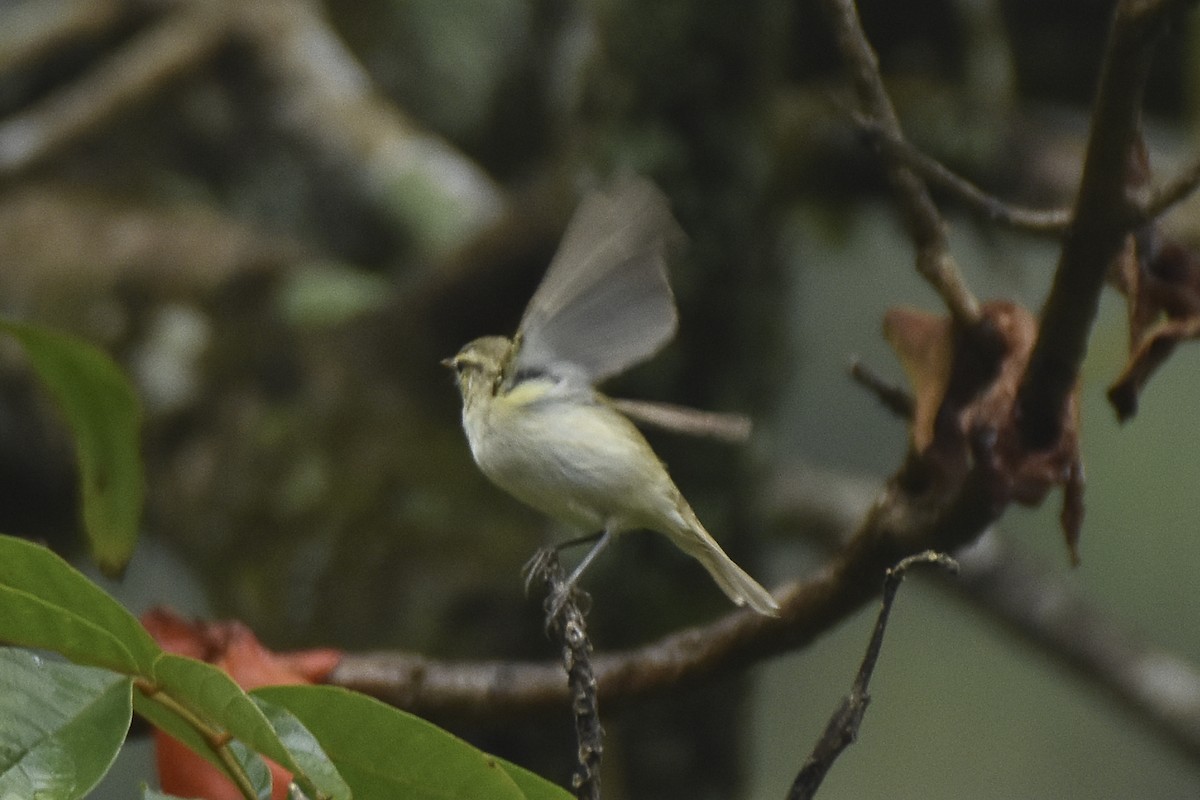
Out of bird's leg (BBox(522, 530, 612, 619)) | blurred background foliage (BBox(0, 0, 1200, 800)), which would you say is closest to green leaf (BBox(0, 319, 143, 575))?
blurred background foliage (BBox(0, 0, 1200, 800))

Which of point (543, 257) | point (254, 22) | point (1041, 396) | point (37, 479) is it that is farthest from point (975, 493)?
point (254, 22)

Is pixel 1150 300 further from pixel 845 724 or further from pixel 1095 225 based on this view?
pixel 845 724

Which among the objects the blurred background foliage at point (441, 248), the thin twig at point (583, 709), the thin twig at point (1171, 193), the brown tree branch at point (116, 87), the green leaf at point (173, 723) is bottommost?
the blurred background foliage at point (441, 248)

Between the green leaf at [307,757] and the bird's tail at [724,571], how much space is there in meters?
0.29

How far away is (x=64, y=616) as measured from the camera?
2.04ft

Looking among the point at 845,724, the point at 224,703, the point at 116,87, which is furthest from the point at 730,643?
the point at 116,87

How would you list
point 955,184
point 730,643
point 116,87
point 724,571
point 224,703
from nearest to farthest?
point 224,703 → point 955,184 → point 730,643 → point 724,571 → point 116,87

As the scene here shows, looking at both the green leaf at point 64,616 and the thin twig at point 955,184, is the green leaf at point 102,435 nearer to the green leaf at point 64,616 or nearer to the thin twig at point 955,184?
the green leaf at point 64,616

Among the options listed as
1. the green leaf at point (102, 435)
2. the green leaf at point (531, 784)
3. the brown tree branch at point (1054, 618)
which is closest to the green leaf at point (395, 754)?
the green leaf at point (531, 784)

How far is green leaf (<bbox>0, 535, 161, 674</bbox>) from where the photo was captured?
2.04 ft

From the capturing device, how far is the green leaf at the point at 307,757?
593 millimetres

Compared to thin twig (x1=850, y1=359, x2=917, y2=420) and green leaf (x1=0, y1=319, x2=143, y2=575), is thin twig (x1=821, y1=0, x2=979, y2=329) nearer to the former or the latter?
thin twig (x1=850, y1=359, x2=917, y2=420)

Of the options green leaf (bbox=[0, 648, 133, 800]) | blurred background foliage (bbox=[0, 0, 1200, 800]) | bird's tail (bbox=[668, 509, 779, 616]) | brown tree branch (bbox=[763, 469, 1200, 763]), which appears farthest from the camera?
brown tree branch (bbox=[763, 469, 1200, 763])

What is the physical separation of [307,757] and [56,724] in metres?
0.10
